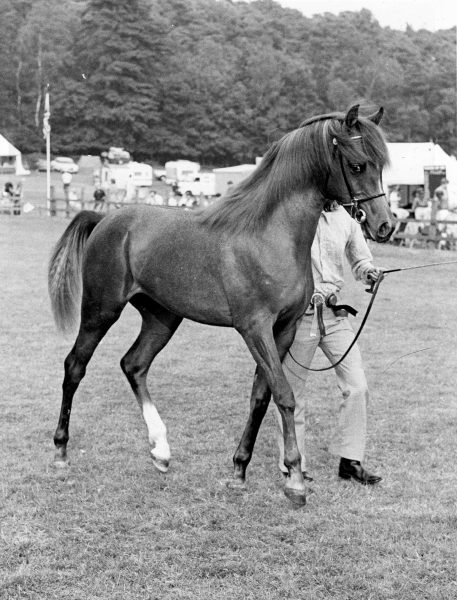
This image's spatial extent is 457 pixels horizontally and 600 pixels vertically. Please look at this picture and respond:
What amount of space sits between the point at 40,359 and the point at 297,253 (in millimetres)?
4968

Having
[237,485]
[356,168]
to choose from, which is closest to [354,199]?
[356,168]

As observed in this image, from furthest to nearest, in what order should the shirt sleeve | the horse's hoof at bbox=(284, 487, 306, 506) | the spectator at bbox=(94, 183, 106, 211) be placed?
the spectator at bbox=(94, 183, 106, 211), the shirt sleeve, the horse's hoof at bbox=(284, 487, 306, 506)

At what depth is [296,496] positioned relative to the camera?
14.0 ft

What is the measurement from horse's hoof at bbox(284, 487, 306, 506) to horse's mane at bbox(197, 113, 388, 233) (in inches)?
60.9

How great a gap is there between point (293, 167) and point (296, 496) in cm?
191

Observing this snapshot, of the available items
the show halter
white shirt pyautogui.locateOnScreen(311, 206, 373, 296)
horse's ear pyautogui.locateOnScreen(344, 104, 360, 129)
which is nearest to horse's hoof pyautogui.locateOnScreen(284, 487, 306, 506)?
white shirt pyautogui.locateOnScreen(311, 206, 373, 296)

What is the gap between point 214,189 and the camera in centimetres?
4262

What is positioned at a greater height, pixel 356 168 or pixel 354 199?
pixel 356 168

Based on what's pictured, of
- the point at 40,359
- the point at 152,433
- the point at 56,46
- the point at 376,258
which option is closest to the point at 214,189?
the point at 376,258

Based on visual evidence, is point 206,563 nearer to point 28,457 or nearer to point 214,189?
point 28,457

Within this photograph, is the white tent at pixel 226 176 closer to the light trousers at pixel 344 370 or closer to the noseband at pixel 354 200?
the light trousers at pixel 344 370

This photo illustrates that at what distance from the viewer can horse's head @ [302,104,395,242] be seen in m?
4.07

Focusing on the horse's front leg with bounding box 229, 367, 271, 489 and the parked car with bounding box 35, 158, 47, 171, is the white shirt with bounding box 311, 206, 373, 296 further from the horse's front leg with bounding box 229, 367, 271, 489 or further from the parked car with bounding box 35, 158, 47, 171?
the parked car with bounding box 35, 158, 47, 171

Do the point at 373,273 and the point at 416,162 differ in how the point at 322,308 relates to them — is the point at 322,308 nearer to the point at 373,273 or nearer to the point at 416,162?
the point at 373,273
